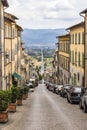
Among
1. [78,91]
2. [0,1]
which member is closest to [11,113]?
[78,91]

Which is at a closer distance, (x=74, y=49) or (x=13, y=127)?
(x=13, y=127)

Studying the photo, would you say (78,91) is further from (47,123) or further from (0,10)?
(47,123)

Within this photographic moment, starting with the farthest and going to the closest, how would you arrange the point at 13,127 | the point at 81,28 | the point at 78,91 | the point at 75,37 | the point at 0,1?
1. the point at 75,37
2. the point at 81,28
3. the point at 0,1
4. the point at 78,91
5. the point at 13,127

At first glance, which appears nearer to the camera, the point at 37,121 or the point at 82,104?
the point at 37,121

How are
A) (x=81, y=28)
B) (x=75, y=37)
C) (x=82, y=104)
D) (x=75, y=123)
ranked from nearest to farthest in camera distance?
(x=75, y=123)
(x=82, y=104)
(x=81, y=28)
(x=75, y=37)

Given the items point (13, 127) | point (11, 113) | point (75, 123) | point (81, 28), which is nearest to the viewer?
point (13, 127)

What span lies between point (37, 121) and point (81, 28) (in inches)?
1556

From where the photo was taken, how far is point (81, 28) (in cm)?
5953

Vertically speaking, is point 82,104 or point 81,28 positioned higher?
point 81,28

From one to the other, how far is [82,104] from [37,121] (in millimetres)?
7655

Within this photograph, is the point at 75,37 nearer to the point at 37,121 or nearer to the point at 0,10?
the point at 0,10

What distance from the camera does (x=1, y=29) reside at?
44.7 meters

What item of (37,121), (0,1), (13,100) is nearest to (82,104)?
(13,100)

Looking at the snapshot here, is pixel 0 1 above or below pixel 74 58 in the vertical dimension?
above
